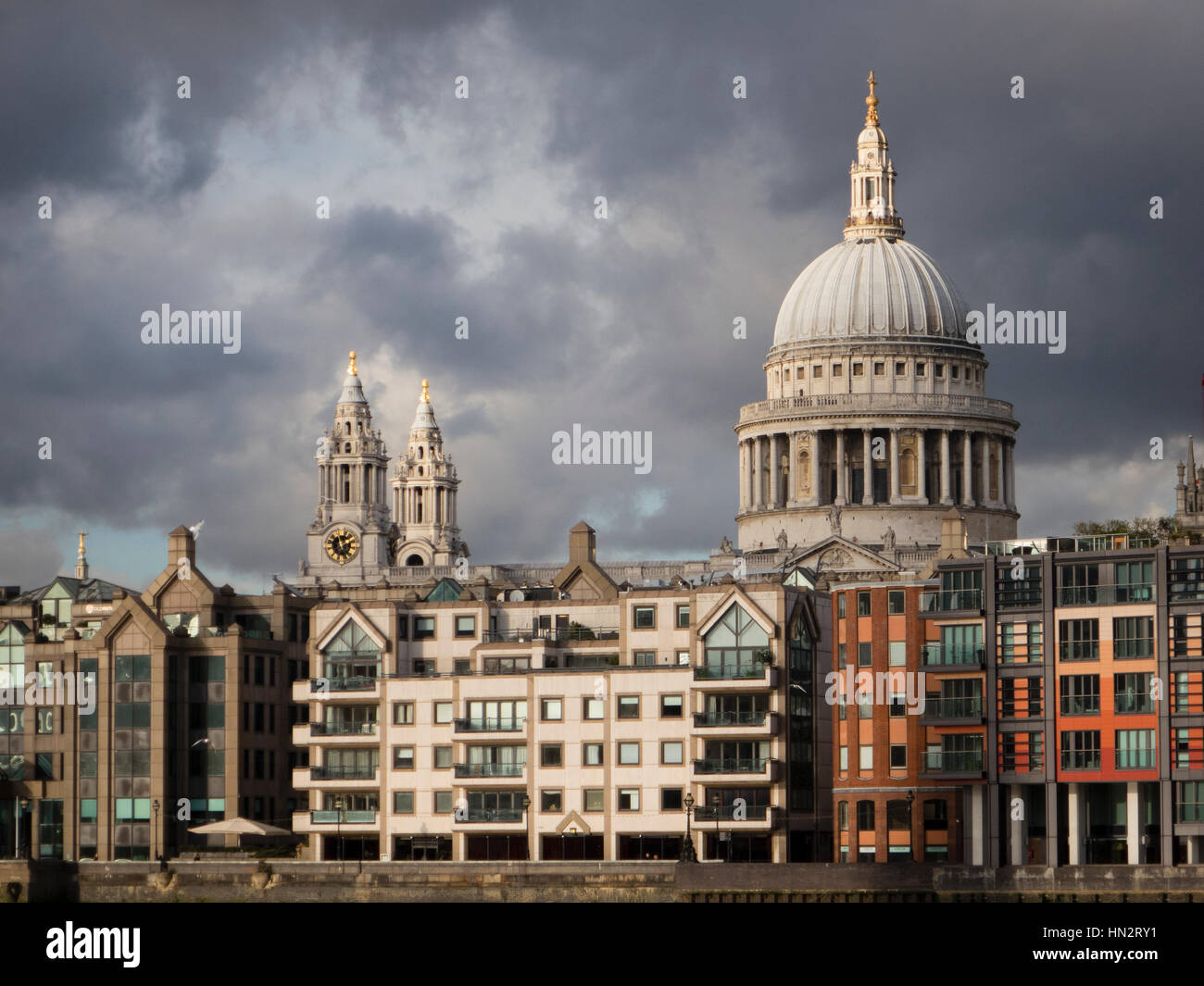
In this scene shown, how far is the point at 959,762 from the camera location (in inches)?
6688

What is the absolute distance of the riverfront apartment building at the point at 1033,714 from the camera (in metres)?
165

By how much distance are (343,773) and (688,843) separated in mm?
22212

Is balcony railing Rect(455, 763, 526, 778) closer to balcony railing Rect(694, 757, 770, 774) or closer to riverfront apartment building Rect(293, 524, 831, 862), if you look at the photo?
riverfront apartment building Rect(293, 524, 831, 862)

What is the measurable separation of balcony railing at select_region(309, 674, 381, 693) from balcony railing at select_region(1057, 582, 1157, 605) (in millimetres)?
35355

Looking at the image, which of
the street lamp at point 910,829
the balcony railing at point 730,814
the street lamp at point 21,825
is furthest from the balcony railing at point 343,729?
the street lamp at point 910,829

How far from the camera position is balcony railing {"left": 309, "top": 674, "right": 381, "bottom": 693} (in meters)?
180

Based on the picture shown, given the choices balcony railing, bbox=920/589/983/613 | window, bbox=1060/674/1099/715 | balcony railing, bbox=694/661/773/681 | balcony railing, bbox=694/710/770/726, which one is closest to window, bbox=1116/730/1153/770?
window, bbox=1060/674/1099/715

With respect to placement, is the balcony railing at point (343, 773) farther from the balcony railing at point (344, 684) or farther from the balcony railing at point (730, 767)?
the balcony railing at point (730, 767)

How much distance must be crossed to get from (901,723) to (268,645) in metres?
35.6

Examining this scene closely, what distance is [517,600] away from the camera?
189m

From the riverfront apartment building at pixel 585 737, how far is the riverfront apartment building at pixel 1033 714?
3538 millimetres

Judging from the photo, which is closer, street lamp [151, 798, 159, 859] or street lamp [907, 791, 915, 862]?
street lamp [907, 791, 915, 862]

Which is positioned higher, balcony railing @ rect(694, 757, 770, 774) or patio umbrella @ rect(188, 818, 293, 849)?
balcony railing @ rect(694, 757, 770, 774)
